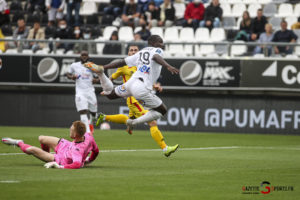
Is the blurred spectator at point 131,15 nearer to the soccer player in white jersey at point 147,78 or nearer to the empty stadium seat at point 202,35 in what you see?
the empty stadium seat at point 202,35

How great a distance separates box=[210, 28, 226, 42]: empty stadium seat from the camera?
27.1 metres

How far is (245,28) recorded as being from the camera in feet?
87.1

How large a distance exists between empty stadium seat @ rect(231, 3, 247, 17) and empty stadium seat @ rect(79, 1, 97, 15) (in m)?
6.27

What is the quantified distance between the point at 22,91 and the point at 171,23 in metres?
6.73

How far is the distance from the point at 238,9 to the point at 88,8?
6.81 m

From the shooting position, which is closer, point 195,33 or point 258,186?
point 258,186

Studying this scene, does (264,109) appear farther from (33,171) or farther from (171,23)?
(33,171)

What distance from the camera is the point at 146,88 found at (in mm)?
13812

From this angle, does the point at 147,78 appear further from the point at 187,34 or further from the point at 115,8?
the point at 115,8

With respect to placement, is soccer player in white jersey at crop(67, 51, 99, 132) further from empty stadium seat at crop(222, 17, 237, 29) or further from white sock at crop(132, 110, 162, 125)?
empty stadium seat at crop(222, 17, 237, 29)

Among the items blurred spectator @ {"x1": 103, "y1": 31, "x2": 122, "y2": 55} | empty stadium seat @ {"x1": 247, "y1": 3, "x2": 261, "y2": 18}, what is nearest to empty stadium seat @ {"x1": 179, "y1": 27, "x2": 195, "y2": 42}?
blurred spectator @ {"x1": 103, "y1": 31, "x2": 122, "y2": 55}

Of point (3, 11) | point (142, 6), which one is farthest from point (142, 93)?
point (142, 6)

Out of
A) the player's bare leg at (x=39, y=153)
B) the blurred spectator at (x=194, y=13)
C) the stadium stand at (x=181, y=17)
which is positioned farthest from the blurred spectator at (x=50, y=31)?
the player's bare leg at (x=39, y=153)

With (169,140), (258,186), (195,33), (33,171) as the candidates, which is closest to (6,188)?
(33,171)
